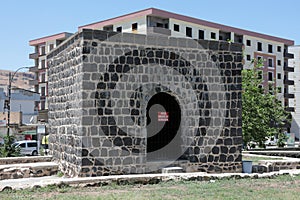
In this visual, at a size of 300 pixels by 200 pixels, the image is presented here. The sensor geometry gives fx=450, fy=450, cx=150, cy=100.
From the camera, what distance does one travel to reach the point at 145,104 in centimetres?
1261

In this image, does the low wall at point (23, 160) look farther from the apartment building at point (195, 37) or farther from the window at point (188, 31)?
the window at point (188, 31)

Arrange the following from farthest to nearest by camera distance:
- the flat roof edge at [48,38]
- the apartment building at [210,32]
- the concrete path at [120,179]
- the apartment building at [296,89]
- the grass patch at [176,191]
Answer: the apartment building at [296,89] → the flat roof edge at [48,38] → the apartment building at [210,32] → the concrete path at [120,179] → the grass patch at [176,191]

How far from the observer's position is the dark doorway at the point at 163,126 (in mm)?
13633

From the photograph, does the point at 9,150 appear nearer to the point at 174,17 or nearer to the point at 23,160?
the point at 23,160

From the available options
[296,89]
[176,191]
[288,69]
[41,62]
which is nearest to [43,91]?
[41,62]

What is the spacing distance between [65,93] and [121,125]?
95.8 inches

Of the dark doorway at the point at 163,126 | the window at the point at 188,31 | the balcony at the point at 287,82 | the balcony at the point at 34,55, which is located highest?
the window at the point at 188,31

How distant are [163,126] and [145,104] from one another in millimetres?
1548

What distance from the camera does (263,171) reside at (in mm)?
14281

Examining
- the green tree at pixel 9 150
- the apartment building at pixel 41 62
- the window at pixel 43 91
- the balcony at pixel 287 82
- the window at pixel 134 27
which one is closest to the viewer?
the green tree at pixel 9 150

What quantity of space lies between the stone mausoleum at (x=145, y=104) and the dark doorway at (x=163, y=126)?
0.10ft

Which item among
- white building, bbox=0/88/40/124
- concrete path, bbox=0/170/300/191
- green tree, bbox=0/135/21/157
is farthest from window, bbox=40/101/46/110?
concrete path, bbox=0/170/300/191

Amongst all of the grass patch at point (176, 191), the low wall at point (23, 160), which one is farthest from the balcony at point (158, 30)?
the grass patch at point (176, 191)

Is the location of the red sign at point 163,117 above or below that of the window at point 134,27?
below
